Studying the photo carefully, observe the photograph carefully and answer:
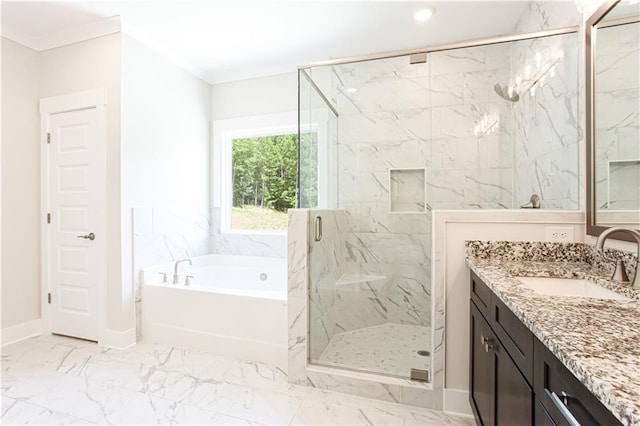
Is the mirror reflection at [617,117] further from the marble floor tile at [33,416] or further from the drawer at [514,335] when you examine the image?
the marble floor tile at [33,416]

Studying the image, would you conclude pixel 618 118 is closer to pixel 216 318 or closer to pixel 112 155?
pixel 216 318

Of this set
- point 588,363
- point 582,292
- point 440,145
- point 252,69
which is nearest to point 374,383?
point 582,292

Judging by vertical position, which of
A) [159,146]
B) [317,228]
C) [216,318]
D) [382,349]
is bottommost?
[382,349]

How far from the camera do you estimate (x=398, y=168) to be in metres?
2.64

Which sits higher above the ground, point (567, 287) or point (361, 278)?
point (567, 287)

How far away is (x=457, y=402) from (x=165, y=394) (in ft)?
5.83

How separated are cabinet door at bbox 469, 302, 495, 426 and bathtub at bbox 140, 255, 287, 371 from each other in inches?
49.2

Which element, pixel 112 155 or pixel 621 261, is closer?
pixel 621 261

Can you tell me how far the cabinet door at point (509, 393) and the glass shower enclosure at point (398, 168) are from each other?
93 centimetres

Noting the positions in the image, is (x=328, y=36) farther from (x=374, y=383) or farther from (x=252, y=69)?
(x=374, y=383)

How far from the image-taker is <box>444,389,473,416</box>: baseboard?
1.81 m

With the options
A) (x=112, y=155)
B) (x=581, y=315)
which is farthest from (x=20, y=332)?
(x=581, y=315)

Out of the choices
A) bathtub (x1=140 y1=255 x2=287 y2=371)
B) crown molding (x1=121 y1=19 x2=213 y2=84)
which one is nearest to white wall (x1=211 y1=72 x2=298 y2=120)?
crown molding (x1=121 y1=19 x2=213 y2=84)

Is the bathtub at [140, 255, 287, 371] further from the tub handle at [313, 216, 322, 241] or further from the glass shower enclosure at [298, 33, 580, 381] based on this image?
the tub handle at [313, 216, 322, 241]
